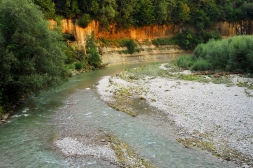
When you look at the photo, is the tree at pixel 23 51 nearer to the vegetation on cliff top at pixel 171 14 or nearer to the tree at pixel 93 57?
the tree at pixel 93 57

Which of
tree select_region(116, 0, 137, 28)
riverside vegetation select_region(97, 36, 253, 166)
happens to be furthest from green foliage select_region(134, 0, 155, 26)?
riverside vegetation select_region(97, 36, 253, 166)

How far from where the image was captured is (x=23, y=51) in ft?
57.3

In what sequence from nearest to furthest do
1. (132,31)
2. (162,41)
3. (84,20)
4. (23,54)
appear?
(23,54), (84,20), (132,31), (162,41)

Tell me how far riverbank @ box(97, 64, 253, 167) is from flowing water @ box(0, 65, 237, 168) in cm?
82

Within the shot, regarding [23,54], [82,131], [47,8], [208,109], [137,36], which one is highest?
[47,8]

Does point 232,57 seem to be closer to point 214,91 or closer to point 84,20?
point 214,91

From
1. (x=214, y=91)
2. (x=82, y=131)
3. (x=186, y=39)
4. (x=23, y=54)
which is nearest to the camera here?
(x=82, y=131)

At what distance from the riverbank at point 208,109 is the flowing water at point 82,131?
0.82m

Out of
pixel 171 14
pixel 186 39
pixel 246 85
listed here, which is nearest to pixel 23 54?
pixel 246 85

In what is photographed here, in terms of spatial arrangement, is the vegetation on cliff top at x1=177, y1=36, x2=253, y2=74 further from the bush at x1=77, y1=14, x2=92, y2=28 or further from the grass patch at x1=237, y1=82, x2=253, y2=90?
the bush at x1=77, y1=14, x2=92, y2=28

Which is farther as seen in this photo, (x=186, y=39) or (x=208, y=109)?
(x=186, y=39)

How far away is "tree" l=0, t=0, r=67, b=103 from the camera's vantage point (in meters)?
16.6

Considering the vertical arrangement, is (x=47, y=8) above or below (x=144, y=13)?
below

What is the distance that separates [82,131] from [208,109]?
27.7 feet
